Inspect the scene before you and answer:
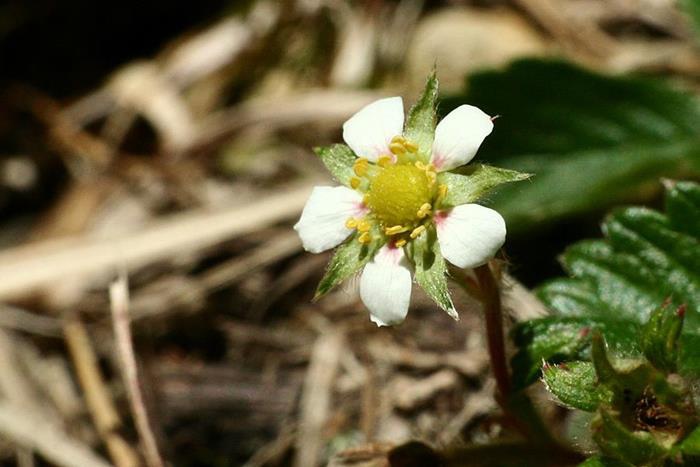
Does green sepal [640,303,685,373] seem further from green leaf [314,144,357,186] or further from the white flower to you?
green leaf [314,144,357,186]

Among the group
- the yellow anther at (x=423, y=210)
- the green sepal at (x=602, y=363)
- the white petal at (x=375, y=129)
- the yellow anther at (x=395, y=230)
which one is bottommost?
the green sepal at (x=602, y=363)

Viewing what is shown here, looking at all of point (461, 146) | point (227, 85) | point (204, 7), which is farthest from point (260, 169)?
point (461, 146)

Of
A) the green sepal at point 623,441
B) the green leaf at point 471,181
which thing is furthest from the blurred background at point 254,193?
the green sepal at point 623,441

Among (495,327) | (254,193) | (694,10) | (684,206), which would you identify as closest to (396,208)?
(495,327)

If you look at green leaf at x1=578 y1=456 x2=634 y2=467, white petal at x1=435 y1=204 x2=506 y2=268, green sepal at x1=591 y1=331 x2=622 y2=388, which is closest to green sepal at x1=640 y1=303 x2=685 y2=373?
green sepal at x1=591 y1=331 x2=622 y2=388

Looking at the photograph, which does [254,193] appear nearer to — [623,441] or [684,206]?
[684,206]

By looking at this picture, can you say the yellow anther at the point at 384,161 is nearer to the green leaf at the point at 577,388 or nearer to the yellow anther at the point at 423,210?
the yellow anther at the point at 423,210
